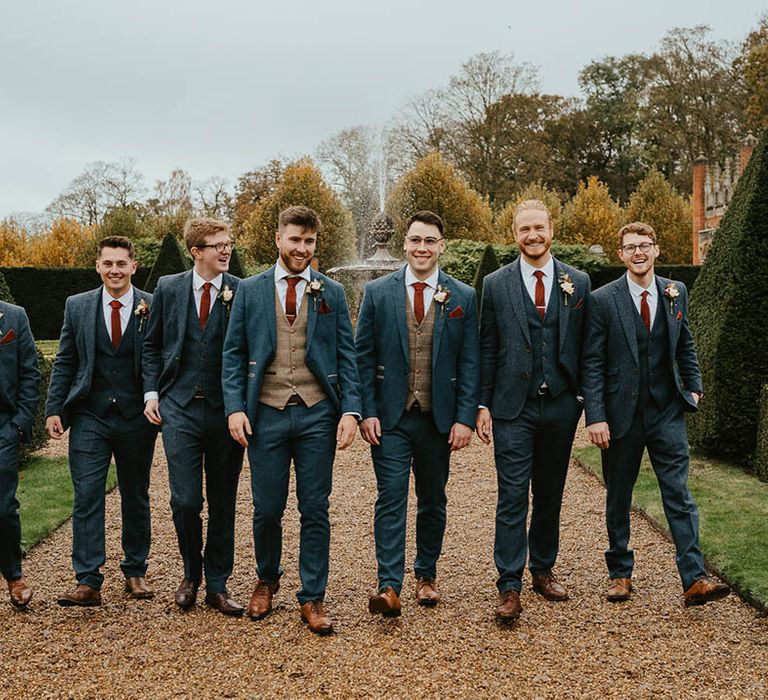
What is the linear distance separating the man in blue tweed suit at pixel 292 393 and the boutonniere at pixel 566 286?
3.41 ft

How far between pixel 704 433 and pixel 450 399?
4.11m

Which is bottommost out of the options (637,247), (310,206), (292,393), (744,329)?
(292,393)

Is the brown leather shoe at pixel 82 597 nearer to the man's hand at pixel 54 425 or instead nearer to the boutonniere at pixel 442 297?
the man's hand at pixel 54 425

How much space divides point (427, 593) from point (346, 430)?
98 cm

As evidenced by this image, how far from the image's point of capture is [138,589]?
433 centimetres

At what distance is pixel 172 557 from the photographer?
17.2 ft

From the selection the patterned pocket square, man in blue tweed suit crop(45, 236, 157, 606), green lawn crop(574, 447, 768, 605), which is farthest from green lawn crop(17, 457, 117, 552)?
green lawn crop(574, 447, 768, 605)

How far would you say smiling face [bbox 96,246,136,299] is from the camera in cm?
421

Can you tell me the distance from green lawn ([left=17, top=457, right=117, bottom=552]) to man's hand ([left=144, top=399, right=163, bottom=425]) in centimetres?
192

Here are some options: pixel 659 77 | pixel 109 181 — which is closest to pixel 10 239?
pixel 109 181

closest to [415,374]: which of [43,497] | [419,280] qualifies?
[419,280]

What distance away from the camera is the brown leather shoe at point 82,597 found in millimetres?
3961

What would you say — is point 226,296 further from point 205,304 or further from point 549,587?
point 549,587

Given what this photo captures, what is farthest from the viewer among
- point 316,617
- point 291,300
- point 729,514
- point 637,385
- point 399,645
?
point 729,514
